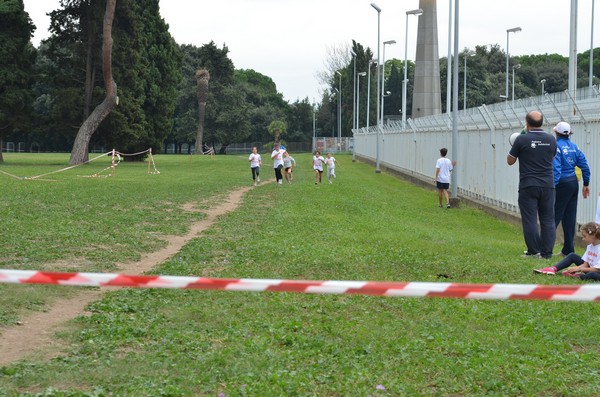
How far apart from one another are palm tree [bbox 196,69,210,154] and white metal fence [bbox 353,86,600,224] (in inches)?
2029

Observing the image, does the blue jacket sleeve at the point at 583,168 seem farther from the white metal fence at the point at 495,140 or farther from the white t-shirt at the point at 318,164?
the white t-shirt at the point at 318,164

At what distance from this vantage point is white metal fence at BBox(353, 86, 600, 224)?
1634 centimetres

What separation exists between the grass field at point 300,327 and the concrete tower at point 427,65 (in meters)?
47.3

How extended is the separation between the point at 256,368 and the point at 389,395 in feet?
3.37

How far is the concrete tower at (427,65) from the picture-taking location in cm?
6078

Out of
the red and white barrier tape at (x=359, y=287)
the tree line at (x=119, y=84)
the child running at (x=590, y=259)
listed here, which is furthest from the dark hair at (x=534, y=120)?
the tree line at (x=119, y=84)

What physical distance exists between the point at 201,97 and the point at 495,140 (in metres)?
71.7

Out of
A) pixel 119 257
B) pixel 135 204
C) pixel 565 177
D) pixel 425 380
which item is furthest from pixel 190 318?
pixel 135 204

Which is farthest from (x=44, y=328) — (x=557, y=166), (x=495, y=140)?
(x=495, y=140)

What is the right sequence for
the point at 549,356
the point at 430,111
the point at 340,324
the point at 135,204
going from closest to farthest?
the point at 549,356 → the point at 340,324 → the point at 135,204 → the point at 430,111

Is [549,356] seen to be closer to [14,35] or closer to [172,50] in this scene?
[14,35]

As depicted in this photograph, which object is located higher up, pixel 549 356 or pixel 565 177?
pixel 565 177

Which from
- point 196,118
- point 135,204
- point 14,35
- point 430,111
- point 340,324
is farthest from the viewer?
point 196,118

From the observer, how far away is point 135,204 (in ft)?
73.2
